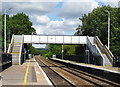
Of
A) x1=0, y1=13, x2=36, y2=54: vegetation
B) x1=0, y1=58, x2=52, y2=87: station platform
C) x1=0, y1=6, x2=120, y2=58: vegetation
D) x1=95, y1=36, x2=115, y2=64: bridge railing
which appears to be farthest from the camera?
x1=0, y1=13, x2=36, y2=54: vegetation

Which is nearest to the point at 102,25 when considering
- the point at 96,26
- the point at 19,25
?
the point at 96,26

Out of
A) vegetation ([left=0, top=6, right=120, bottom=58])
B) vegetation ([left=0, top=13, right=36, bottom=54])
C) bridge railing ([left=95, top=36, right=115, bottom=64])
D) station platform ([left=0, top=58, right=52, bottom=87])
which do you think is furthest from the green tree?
station platform ([left=0, top=58, right=52, bottom=87])

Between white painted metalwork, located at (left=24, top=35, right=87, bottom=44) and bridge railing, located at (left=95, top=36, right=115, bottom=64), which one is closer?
bridge railing, located at (left=95, top=36, right=115, bottom=64)

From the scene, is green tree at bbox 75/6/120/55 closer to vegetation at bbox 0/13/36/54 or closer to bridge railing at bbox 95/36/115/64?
bridge railing at bbox 95/36/115/64

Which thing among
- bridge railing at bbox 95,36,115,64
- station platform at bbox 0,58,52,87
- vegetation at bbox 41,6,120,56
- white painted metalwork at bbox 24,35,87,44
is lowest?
station platform at bbox 0,58,52,87

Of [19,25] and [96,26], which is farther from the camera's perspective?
[19,25]

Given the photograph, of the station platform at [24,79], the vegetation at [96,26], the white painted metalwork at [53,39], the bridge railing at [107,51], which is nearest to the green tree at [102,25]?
the vegetation at [96,26]

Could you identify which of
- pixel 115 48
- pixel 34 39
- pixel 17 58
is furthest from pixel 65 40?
pixel 17 58

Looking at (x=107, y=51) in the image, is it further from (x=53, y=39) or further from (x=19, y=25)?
(x=19, y=25)

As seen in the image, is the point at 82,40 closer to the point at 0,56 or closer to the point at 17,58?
the point at 17,58

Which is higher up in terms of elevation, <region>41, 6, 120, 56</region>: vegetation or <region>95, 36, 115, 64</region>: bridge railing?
<region>41, 6, 120, 56</region>: vegetation

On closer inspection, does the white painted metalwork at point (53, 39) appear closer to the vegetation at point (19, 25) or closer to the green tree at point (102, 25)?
the green tree at point (102, 25)

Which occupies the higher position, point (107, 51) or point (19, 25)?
point (19, 25)

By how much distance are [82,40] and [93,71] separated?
24303mm
